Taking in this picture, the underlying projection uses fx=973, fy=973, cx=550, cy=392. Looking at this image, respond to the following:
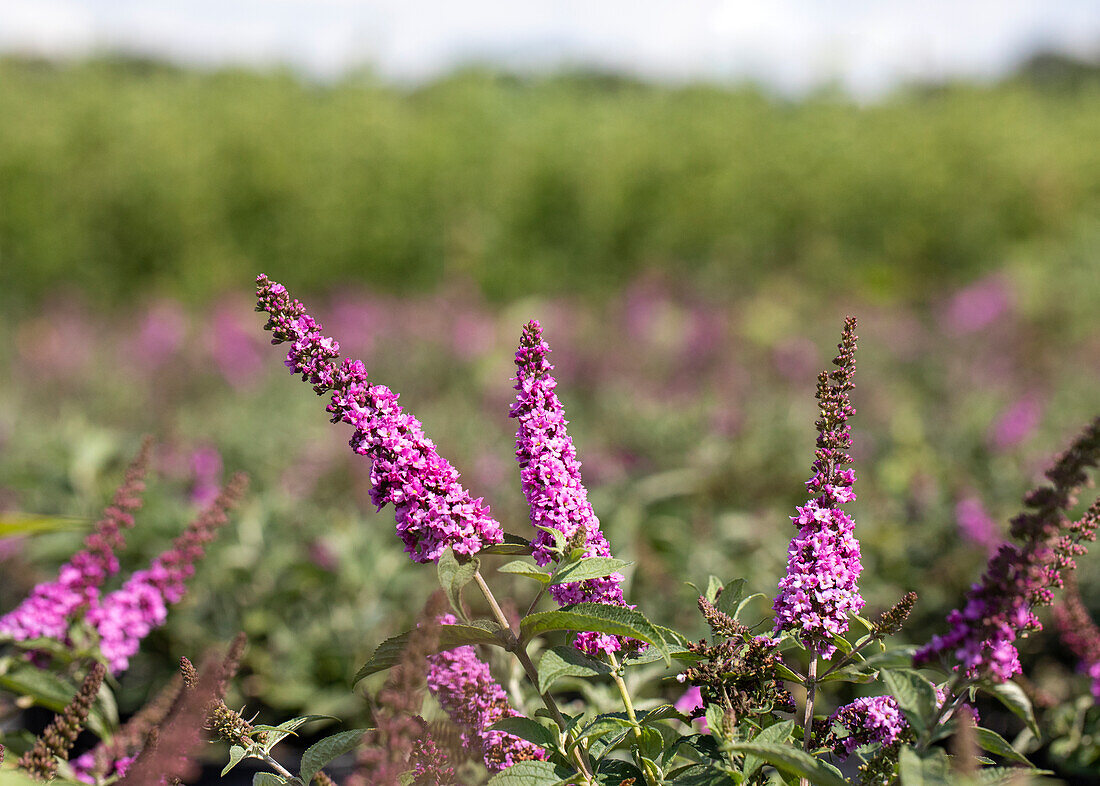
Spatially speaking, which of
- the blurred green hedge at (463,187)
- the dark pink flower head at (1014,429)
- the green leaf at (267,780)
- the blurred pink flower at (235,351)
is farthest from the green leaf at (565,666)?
the blurred green hedge at (463,187)

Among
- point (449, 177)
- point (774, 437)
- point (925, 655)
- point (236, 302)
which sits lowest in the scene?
point (925, 655)

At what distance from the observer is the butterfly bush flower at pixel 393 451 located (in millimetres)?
1058

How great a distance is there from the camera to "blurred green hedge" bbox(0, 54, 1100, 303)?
11750mm

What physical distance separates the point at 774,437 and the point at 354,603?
7.84 ft

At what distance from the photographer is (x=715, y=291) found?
11.8 meters

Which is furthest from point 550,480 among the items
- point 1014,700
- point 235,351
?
point 235,351

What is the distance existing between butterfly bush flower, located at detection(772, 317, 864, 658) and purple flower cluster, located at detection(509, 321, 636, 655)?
0.20 meters

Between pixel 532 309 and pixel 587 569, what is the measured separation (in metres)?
8.66

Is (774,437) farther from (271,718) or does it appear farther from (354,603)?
(271,718)

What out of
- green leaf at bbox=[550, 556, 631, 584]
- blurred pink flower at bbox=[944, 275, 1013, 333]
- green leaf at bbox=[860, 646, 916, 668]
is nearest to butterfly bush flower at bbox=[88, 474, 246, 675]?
green leaf at bbox=[550, 556, 631, 584]

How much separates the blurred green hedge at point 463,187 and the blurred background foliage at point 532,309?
0.04 m

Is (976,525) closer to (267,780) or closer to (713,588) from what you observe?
(713,588)

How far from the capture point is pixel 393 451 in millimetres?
1059

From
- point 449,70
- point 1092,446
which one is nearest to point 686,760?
point 1092,446
